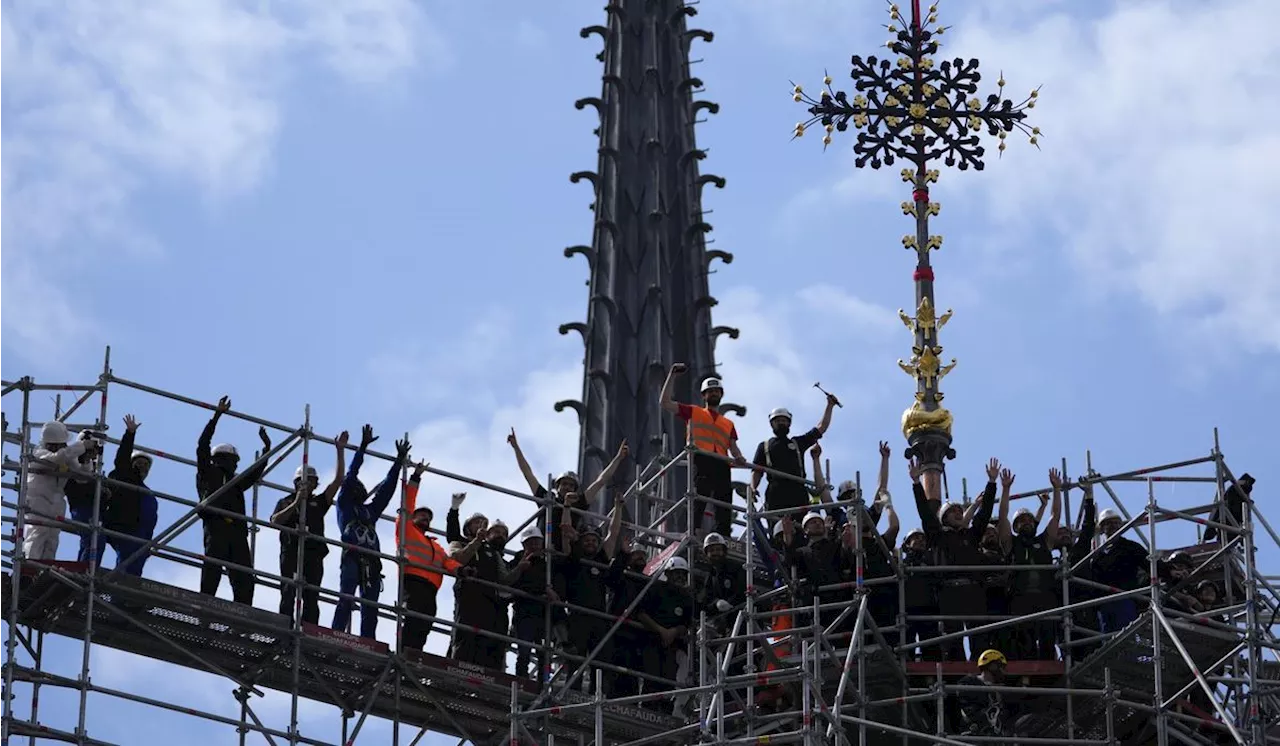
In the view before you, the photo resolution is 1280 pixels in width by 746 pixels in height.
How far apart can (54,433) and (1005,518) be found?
1150cm

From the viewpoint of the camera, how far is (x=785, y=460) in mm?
47594

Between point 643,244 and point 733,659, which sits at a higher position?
point 643,244

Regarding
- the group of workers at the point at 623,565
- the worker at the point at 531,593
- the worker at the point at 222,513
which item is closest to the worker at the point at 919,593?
the group of workers at the point at 623,565

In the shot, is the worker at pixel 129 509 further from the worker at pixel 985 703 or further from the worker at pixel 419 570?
the worker at pixel 985 703

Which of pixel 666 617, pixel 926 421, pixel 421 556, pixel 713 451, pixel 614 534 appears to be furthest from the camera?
pixel 926 421

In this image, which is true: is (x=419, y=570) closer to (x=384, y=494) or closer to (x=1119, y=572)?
(x=384, y=494)

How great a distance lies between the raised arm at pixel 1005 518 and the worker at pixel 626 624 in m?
Result: 4.46

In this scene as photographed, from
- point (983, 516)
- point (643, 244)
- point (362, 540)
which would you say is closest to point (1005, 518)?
point (983, 516)

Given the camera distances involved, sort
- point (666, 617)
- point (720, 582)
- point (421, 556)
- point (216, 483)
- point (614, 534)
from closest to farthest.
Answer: point (216, 483) → point (421, 556) → point (720, 582) → point (666, 617) → point (614, 534)

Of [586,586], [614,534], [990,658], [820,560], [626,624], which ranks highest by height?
[614,534]

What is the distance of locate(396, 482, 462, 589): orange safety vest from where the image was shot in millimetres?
46000

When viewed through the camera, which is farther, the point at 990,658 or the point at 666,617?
the point at 666,617

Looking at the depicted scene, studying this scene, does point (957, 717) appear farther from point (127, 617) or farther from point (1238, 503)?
point (127, 617)

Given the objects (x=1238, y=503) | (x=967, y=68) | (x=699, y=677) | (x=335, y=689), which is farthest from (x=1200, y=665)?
(x=967, y=68)
